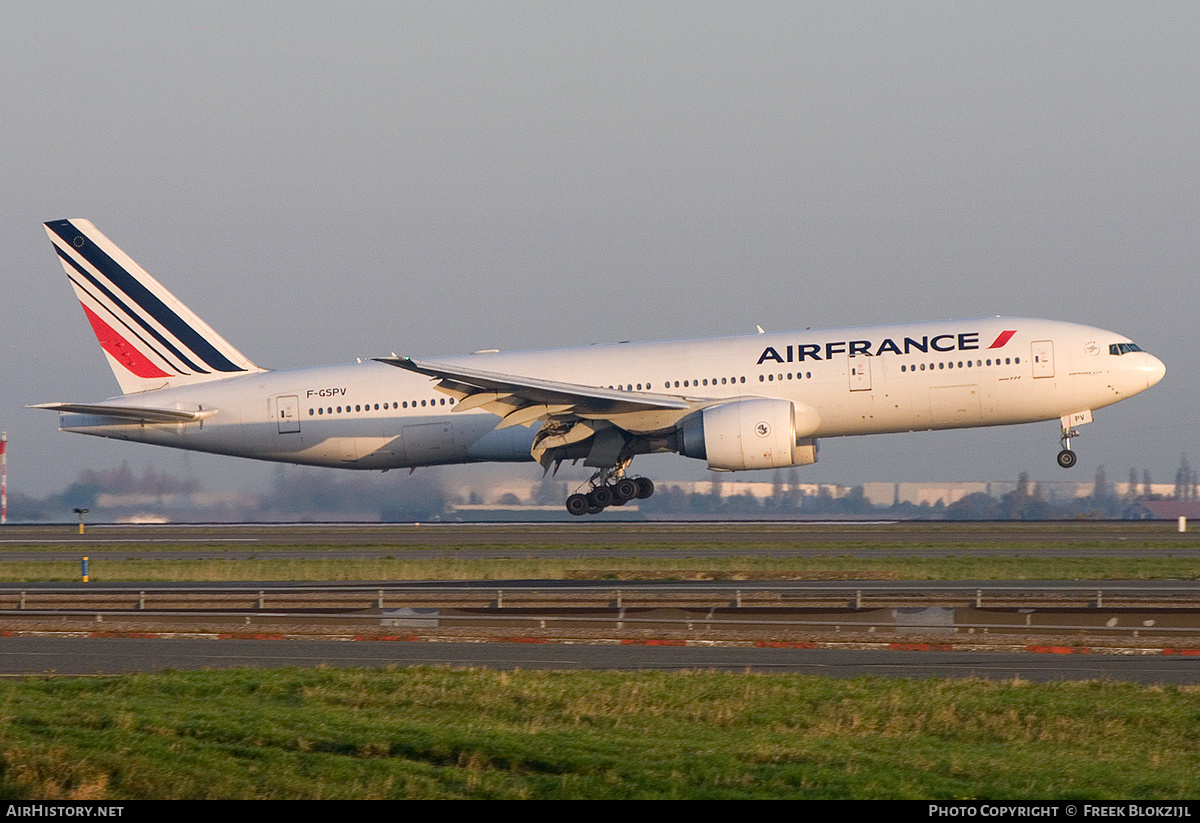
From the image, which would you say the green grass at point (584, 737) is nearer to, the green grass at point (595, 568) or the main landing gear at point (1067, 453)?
the green grass at point (595, 568)

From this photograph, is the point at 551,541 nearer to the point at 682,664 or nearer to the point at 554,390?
the point at 554,390

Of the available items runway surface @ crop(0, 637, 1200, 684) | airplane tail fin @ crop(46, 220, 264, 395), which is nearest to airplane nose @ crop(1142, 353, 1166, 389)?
runway surface @ crop(0, 637, 1200, 684)

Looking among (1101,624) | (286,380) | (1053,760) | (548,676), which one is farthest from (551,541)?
(1053,760)

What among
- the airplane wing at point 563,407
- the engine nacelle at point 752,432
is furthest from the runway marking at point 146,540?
the engine nacelle at point 752,432

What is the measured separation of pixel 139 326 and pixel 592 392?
16.6 meters

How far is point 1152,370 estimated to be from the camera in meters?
38.2

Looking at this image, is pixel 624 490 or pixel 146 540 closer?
pixel 624 490

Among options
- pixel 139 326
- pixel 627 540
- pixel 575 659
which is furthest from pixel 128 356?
pixel 575 659

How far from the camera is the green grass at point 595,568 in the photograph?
29.6 m

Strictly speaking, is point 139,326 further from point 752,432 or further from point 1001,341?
point 1001,341

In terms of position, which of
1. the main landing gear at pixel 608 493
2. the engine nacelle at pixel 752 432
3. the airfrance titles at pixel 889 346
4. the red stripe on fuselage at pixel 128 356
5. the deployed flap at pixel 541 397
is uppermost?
the red stripe on fuselage at pixel 128 356

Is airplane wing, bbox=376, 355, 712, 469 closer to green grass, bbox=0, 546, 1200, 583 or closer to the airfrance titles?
the airfrance titles

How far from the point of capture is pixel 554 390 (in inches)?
1515

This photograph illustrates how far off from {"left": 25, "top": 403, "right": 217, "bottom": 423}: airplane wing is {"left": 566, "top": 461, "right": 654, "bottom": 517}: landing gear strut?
12363mm
